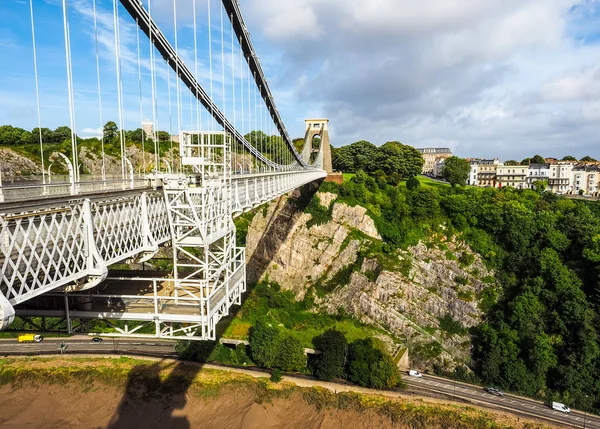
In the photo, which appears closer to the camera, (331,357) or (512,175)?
(331,357)

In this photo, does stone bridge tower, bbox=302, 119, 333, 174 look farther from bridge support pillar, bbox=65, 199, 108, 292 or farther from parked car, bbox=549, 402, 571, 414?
bridge support pillar, bbox=65, 199, 108, 292

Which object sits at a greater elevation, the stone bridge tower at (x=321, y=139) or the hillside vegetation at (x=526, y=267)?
the stone bridge tower at (x=321, y=139)

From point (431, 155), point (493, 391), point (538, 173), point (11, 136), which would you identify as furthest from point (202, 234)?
point (431, 155)

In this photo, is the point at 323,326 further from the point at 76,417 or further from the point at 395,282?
the point at 76,417

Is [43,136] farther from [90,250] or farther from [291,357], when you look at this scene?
[90,250]

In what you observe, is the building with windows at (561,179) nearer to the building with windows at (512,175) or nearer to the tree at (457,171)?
the building with windows at (512,175)

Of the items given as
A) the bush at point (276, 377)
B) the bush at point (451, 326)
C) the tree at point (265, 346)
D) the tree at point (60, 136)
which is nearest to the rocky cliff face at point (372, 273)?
the bush at point (451, 326)

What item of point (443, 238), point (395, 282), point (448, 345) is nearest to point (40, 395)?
point (395, 282)
